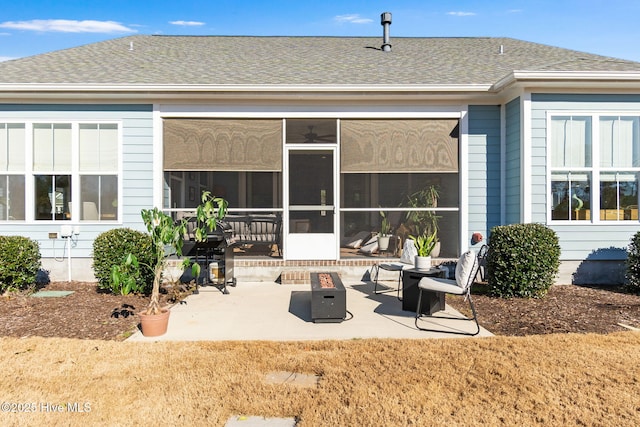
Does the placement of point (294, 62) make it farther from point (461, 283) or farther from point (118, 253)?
point (461, 283)

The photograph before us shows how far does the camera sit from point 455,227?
744 centimetres

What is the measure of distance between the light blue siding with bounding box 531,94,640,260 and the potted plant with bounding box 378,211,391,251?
2799 mm

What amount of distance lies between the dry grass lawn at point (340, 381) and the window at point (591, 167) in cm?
310

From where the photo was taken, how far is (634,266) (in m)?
5.70

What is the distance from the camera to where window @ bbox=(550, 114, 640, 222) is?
20.7 feet

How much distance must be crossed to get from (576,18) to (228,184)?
916 cm

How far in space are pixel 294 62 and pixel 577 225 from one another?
6179mm

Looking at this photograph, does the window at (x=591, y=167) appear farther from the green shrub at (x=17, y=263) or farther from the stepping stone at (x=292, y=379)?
the green shrub at (x=17, y=263)

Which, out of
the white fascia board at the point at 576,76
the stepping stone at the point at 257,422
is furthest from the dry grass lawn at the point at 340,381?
the white fascia board at the point at 576,76

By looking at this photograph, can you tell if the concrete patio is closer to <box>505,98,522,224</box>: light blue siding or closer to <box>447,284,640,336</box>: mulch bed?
<box>447,284,640,336</box>: mulch bed

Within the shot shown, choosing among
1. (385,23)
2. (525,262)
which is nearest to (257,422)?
(525,262)

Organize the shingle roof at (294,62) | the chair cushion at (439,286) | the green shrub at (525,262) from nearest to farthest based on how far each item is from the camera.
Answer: the chair cushion at (439,286) < the green shrub at (525,262) < the shingle roof at (294,62)

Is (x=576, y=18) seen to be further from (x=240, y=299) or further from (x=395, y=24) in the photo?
(x=240, y=299)

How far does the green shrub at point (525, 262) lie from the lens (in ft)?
17.8
